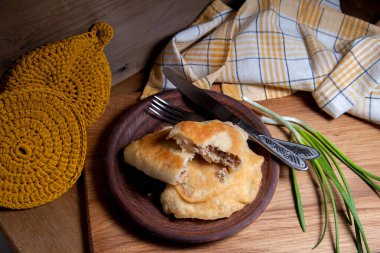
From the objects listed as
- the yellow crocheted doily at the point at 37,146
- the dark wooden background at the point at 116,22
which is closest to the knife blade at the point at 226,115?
the dark wooden background at the point at 116,22

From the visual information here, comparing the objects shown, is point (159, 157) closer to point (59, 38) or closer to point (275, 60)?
point (59, 38)

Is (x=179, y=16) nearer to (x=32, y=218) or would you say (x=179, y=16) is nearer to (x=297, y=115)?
(x=297, y=115)

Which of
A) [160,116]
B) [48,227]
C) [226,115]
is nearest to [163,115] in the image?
[160,116]

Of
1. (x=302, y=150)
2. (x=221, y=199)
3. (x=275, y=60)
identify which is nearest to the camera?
A: (x=221, y=199)

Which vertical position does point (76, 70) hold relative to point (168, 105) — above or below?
above

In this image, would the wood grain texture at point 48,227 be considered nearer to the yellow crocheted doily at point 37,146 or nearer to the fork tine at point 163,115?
the yellow crocheted doily at point 37,146
